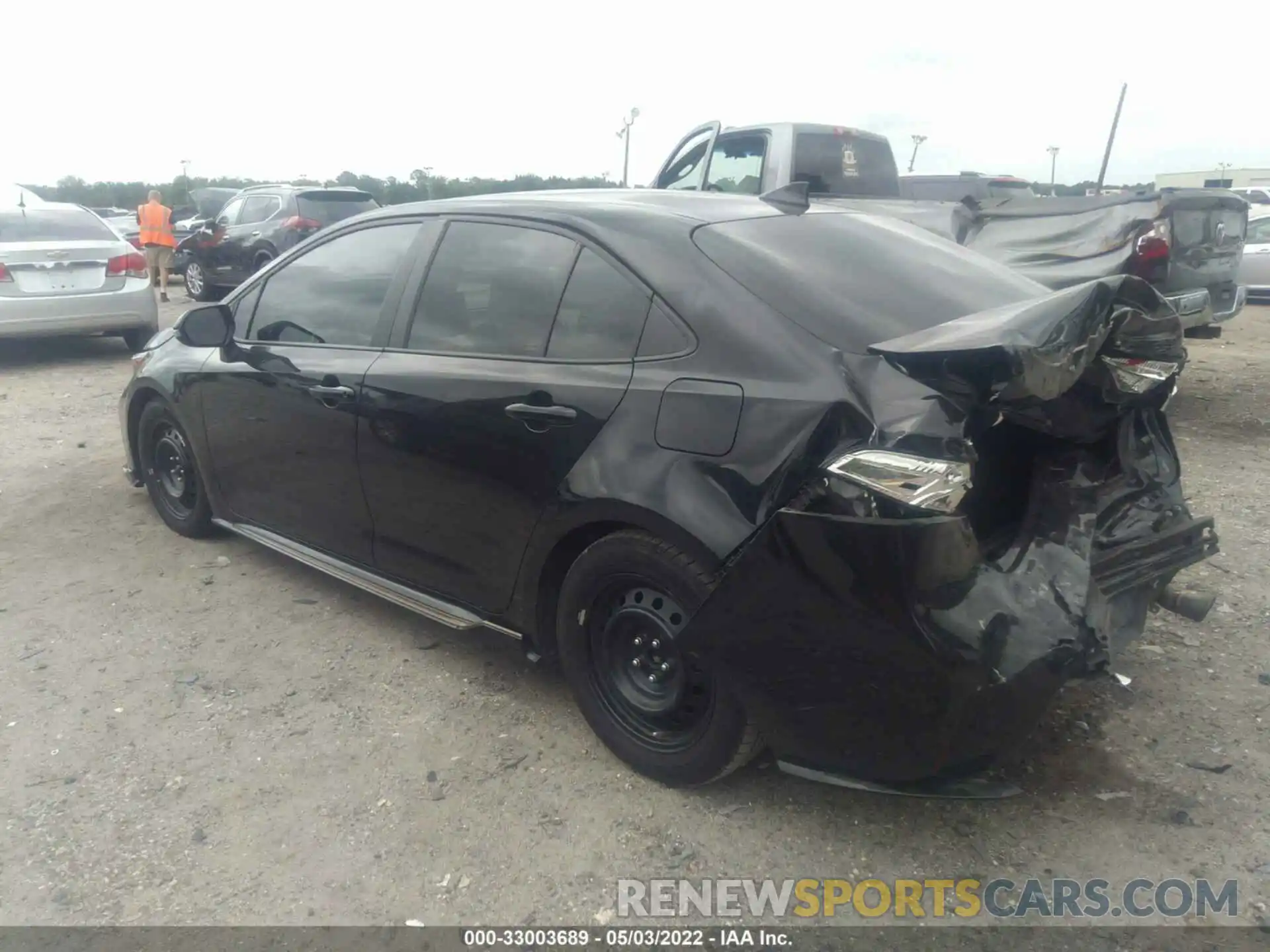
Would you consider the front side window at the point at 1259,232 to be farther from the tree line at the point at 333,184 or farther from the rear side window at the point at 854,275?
the rear side window at the point at 854,275

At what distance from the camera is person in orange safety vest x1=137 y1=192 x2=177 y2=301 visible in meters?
14.6

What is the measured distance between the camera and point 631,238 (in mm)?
3064

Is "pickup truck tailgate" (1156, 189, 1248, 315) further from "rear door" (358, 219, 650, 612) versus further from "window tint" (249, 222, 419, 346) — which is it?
"window tint" (249, 222, 419, 346)

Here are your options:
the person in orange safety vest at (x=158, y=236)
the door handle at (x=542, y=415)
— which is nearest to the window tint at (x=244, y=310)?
the door handle at (x=542, y=415)

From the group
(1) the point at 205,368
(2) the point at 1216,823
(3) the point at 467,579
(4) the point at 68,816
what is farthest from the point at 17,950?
(2) the point at 1216,823

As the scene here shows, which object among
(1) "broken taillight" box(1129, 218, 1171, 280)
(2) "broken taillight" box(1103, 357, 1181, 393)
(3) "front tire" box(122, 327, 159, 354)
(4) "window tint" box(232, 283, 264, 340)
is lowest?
(3) "front tire" box(122, 327, 159, 354)

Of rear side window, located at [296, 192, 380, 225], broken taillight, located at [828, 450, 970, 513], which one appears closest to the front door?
broken taillight, located at [828, 450, 970, 513]

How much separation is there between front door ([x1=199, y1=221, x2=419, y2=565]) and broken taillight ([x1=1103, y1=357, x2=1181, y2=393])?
242 cm

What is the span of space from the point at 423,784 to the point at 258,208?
1366 centimetres

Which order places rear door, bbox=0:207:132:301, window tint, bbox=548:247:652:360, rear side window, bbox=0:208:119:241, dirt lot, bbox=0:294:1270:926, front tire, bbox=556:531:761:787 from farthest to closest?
rear side window, bbox=0:208:119:241, rear door, bbox=0:207:132:301, window tint, bbox=548:247:652:360, front tire, bbox=556:531:761:787, dirt lot, bbox=0:294:1270:926

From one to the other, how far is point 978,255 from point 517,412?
1.80 metres

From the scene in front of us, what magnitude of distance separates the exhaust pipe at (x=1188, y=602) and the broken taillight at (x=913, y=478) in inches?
46.1

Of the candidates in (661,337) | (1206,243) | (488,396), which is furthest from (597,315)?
(1206,243)

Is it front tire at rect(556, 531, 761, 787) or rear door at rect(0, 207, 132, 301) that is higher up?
rear door at rect(0, 207, 132, 301)
